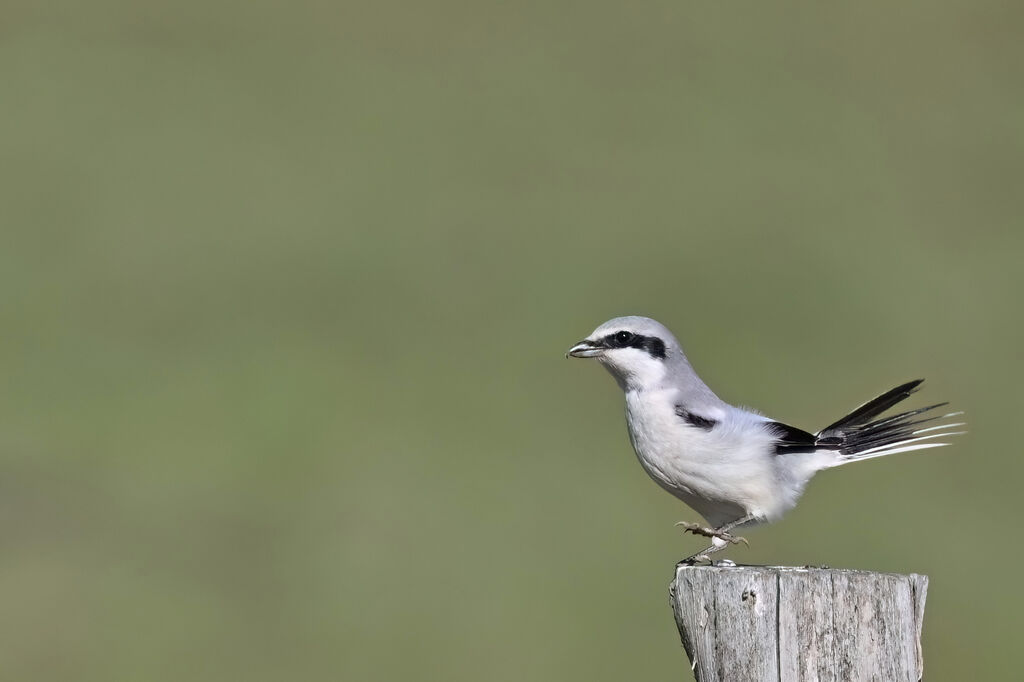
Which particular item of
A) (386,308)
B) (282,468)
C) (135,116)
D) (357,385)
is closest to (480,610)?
(282,468)

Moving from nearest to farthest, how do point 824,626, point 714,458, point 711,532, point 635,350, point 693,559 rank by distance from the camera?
1. point 824,626
2. point 693,559
3. point 714,458
4. point 711,532
5. point 635,350

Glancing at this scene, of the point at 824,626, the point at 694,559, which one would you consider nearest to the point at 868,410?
the point at 694,559

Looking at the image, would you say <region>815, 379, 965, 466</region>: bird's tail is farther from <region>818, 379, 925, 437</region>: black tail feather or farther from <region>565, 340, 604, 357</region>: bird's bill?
<region>565, 340, 604, 357</region>: bird's bill

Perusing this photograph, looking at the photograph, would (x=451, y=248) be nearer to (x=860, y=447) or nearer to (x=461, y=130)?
(x=461, y=130)

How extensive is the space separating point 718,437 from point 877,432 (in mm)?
900

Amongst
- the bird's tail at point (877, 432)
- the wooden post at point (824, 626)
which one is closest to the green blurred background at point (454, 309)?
the bird's tail at point (877, 432)

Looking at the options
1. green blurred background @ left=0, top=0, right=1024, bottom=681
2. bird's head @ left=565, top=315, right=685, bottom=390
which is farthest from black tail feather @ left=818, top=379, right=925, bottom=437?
green blurred background @ left=0, top=0, right=1024, bottom=681

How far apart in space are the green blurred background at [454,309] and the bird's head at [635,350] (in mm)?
7844

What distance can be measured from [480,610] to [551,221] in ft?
37.2

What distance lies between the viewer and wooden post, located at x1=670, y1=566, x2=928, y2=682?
12.8ft

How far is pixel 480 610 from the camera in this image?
47.1 feet

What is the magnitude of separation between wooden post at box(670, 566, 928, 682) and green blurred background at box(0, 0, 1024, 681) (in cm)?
912

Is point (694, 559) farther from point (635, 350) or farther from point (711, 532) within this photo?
point (635, 350)

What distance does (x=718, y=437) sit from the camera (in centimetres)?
535
